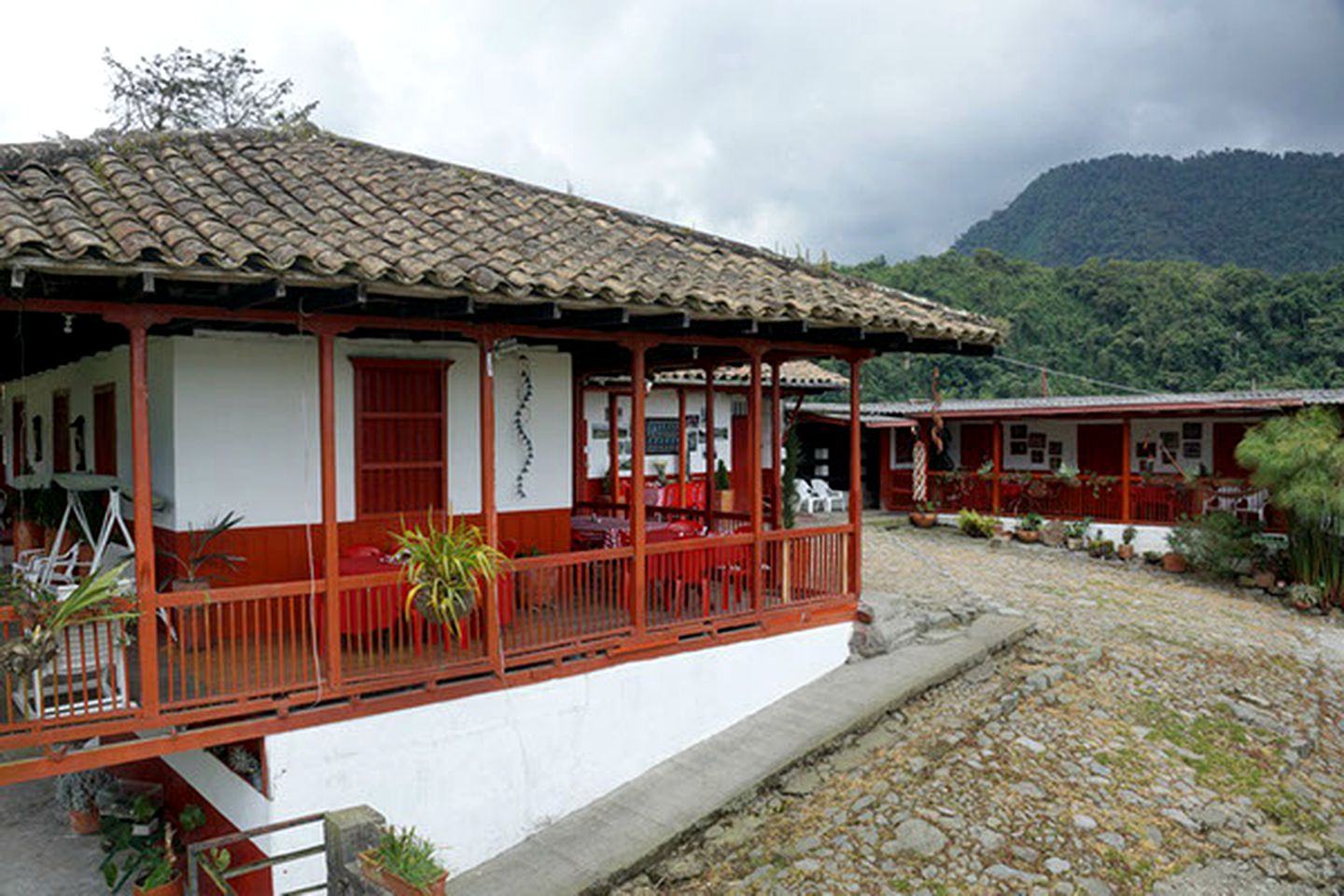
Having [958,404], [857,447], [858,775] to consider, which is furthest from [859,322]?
[958,404]

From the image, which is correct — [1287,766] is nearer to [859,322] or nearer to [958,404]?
[859,322]

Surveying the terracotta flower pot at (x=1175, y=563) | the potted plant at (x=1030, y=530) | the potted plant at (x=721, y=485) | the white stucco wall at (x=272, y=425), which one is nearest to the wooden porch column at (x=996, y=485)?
the potted plant at (x=1030, y=530)

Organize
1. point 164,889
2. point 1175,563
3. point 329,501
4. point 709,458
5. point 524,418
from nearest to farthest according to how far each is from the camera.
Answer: point 329,501, point 164,889, point 524,418, point 709,458, point 1175,563

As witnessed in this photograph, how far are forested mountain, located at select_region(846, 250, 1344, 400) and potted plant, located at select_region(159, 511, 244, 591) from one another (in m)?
37.8

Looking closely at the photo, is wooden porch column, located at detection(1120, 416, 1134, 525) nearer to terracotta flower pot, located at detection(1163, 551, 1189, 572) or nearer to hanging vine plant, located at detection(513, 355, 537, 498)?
terracotta flower pot, located at detection(1163, 551, 1189, 572)

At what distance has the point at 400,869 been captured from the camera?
5336mm

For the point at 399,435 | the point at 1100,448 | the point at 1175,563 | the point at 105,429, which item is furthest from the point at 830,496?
the point at 105,429

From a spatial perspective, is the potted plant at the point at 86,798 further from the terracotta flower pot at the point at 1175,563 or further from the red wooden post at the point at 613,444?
the terracotta flower pot at the point at 1175,563

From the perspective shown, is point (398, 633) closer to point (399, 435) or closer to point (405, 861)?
point (399, 435)

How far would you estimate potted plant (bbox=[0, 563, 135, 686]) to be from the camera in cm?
521

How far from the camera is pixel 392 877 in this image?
5223mm

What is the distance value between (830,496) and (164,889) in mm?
18788

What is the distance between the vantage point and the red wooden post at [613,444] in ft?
46.8

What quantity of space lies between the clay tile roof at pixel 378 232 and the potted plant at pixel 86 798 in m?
5.35
